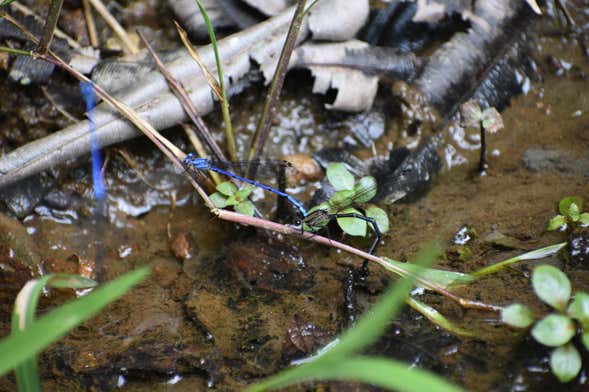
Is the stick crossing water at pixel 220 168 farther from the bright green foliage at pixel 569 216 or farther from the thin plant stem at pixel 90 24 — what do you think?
the thin plant stem at pixel 90 24

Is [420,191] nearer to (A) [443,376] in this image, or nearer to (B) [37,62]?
(A) [443,376]

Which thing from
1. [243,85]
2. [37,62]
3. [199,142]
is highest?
[37,62]

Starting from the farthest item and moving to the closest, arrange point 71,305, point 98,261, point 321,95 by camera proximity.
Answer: point 321,95
point 98,261
point 71,305

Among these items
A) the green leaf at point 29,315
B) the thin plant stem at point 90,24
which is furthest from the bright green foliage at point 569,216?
the thin plant stem at point 90,24

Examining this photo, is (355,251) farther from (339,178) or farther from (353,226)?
(339,178)

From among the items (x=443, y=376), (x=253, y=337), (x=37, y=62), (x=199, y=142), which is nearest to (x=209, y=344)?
(x=253, y=337)
